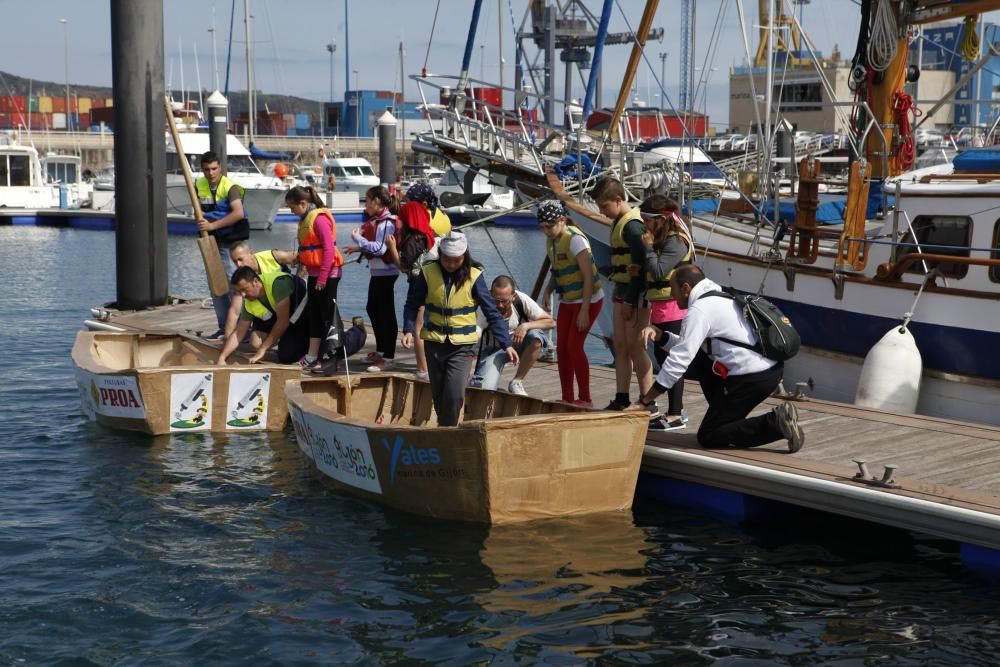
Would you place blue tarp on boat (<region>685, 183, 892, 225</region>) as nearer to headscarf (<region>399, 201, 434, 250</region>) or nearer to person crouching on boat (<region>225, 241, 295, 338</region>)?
headscarf (<region>399, 201, 434, 250</region>)

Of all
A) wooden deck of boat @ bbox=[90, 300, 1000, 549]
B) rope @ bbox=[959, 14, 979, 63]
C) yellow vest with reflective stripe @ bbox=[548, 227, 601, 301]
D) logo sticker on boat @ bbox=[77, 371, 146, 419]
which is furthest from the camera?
rope @ bbox=[959, 14, 979, 63]

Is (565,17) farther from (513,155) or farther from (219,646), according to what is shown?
(219,646)

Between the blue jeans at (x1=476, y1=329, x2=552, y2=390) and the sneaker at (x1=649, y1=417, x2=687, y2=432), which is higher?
the blue jeans at (x1=476, y1=329, x2=552, y2=390)

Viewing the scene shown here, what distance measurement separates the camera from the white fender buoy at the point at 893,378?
35.6 feet

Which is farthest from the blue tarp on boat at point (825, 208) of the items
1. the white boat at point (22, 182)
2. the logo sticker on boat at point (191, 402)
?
the white boat at point (22, 182)

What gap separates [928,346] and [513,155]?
8.46 meters

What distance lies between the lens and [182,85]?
63375mm

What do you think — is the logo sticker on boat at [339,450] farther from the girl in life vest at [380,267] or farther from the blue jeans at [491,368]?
the girl in life vest at [380,267]

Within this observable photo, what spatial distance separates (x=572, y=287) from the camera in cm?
979

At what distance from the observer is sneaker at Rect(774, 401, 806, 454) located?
8.41 meters

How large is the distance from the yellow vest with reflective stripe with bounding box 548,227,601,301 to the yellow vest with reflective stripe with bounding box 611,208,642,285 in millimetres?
270

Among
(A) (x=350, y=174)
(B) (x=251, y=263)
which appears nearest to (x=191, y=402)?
(B) (x=251, y=263)

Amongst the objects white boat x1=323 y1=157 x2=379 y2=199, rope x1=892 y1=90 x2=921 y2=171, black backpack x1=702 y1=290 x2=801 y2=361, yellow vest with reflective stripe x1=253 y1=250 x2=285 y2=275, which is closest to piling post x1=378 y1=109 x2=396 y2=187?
white boat x1=323 y1=157 x2=379 y2=199

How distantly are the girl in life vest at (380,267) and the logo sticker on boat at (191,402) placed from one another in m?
1.55
